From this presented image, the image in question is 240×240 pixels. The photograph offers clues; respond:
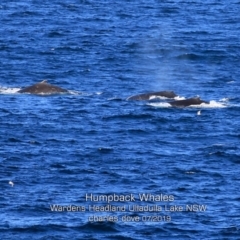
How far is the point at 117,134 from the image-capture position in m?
68.0

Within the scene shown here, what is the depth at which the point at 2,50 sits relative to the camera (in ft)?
321

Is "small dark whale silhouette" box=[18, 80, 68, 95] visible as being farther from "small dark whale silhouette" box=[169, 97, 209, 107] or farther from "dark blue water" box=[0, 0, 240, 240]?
"small dark whale silhouette" box=[169, 97, 209, 107]

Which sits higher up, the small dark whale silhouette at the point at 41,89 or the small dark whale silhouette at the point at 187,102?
the small dark whale silhouette at the point at 187,102

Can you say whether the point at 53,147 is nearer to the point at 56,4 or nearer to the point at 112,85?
the point at 112,85

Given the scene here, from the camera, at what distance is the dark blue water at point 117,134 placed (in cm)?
5297

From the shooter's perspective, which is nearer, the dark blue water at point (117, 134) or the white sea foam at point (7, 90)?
the dark blue water at point (117, 134)

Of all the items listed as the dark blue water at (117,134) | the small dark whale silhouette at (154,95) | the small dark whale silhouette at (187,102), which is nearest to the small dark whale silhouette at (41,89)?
the dark blue water at (117,134)

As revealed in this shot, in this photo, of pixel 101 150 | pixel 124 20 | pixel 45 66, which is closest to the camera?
pixel 101 150

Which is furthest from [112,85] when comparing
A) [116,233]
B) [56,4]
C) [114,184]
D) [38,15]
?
[56,4]

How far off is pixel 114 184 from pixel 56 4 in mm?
75730

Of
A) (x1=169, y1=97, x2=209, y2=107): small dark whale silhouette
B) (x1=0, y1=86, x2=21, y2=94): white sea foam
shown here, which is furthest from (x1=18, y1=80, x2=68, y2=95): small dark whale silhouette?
(x1=169, y1=97, x2=209, y2=107): small dark whale silhouette

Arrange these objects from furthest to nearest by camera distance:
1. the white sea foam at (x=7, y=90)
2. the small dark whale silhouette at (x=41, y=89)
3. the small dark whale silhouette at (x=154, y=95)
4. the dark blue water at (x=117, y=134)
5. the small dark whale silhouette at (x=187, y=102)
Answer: the white sea foam at (x=7, y=90), the small dark whale silhouette at (x=41, y=89), the small dark whale silhouette at (x=154, y=95), the small dark whale silhouette at (x=187, y=102), the dark blue water at (x=117, y=134)

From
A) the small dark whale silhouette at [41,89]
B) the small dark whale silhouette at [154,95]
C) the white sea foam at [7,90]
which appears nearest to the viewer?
the small dark whale silhouette at [154,95]

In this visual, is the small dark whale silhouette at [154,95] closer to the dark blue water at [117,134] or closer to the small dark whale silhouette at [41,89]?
the dark blue water at [117,134]
